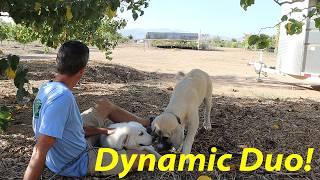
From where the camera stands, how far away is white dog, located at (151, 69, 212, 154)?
4.48 meters

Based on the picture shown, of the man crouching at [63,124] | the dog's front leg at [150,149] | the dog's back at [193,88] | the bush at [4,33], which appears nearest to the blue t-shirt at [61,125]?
the man crouching at [63,124]

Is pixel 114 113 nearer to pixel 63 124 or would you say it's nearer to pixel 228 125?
pixel 63 124

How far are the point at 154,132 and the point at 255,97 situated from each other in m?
5.69

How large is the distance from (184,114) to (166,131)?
59 centimetres

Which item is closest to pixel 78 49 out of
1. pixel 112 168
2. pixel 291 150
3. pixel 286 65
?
pixel 112 168

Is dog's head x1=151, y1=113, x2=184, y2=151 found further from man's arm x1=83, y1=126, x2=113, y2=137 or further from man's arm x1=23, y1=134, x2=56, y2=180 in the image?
man's arm x1=23, y1=134, x2=56, y2=180

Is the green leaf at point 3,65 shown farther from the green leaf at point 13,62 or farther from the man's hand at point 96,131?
the man's hand at point 96,131

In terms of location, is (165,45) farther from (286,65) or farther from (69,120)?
Result: (69,120)

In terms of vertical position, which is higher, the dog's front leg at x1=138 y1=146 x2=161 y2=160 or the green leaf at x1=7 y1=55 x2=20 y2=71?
the green leaf at x1=7 y1=55 x2=20 y2=71

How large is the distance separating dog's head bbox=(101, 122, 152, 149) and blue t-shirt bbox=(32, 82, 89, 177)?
311 millimetres

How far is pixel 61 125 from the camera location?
3.36 metres

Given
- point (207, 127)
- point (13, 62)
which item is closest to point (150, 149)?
point (13, 62)

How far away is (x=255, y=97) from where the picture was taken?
Answer: 9695 mm

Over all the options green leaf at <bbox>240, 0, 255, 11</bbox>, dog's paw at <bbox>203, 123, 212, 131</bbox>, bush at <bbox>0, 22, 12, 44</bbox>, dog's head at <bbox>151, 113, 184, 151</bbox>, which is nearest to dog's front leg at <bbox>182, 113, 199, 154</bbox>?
dog's head at <bbox>151, 113, 184, 151</bbox>
